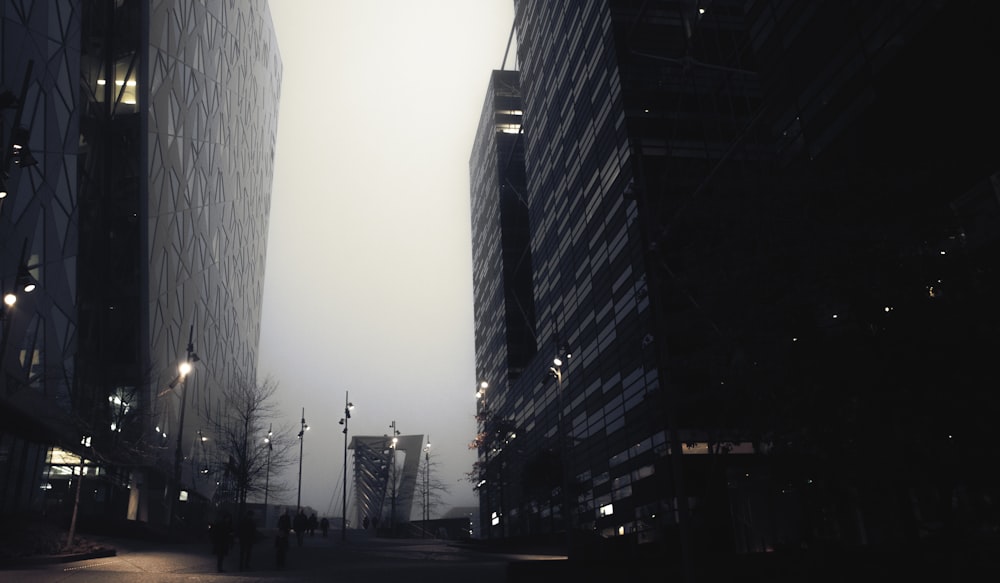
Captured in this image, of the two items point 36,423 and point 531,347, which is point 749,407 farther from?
point 531,347

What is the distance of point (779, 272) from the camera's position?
54.4ft

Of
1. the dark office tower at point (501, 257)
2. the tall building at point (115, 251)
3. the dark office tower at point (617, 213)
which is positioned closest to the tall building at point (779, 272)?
the dark office tower at point (617, 213)

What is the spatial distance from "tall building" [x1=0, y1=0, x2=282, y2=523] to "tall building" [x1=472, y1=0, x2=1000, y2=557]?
665 inches

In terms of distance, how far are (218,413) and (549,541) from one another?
135ft

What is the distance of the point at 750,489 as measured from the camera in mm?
39844

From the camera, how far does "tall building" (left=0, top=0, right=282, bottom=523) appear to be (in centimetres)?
3120

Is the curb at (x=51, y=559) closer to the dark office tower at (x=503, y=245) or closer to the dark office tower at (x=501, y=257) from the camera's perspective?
the dark office tower at (x=501, y=257)

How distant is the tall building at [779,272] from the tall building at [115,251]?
16900mm

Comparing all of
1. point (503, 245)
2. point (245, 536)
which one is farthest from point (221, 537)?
point (503, 245)

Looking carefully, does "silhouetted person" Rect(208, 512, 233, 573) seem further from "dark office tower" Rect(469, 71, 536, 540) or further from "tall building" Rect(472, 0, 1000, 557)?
"dark office tower" Rect(469, 71, 536, 540)

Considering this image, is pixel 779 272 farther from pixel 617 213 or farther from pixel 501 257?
pixel 501 257

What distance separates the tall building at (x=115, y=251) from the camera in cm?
3120

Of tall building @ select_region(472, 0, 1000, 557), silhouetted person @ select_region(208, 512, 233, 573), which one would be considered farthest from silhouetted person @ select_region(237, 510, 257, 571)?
tall building @ select_region(472, 0, 1000, 557)

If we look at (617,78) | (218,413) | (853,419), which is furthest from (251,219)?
(853,419)
